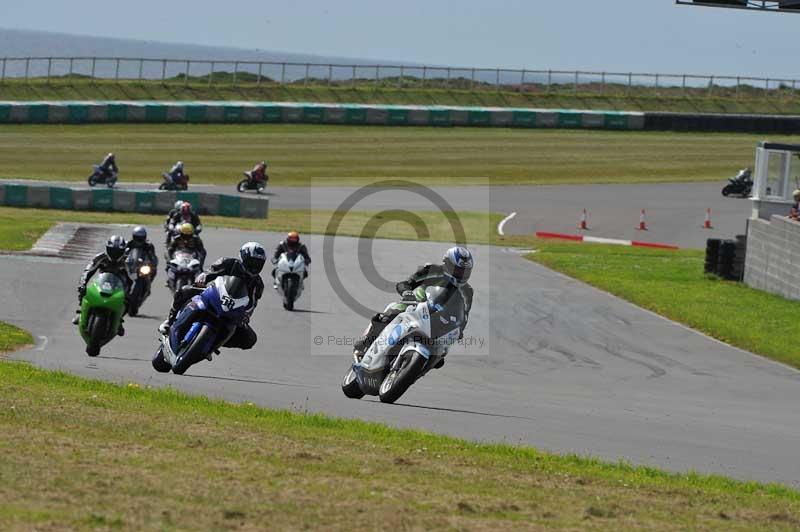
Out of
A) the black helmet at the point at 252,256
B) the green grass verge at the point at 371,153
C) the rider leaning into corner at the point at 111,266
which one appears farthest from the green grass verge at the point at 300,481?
the green grass verge at the point at 371,153

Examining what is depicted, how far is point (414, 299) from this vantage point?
1377cm

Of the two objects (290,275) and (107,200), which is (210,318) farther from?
(107,200)

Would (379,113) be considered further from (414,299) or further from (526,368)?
(414,299)

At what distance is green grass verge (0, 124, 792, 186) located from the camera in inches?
2181

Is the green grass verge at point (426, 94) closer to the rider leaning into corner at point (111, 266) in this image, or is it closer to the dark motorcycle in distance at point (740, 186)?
the dark motorcycle in distance at point (740, 186)

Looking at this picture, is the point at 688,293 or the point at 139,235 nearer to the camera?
the point at 139,235

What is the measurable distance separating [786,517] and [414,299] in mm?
5706

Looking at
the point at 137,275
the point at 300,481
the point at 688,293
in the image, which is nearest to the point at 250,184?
the point at 688,293

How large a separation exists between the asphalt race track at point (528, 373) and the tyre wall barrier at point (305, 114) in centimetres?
3252

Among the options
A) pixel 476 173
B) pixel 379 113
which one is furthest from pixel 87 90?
pixel 476 173

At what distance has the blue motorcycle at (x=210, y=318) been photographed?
47.7 ft

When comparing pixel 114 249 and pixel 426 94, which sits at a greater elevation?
pixel 426 94

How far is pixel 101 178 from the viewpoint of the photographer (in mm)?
47438

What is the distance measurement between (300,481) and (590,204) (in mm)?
43699
